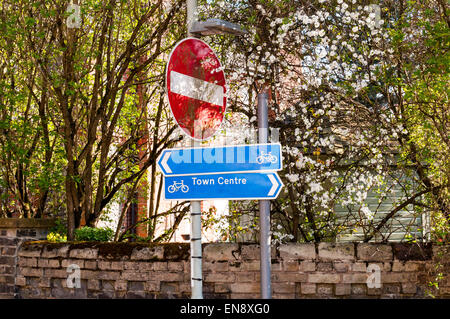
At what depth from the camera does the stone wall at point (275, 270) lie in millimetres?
6250

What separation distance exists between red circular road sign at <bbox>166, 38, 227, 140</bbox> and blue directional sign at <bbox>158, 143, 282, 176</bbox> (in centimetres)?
22

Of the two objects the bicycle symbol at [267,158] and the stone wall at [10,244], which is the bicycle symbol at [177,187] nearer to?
the bicycle symbol at [267,158]

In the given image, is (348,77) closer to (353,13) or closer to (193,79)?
(353,13)

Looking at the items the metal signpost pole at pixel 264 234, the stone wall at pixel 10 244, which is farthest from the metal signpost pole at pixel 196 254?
the stone wall at pixel 10 244

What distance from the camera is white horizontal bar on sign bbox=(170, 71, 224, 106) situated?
4.96 m

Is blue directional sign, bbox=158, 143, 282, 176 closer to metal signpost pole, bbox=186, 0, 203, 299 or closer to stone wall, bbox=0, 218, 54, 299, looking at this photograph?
metal signpost pole, bbox=186, 0, 203, 299

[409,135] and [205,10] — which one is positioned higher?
[205,10]

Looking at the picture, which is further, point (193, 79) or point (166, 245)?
point (166, 245)

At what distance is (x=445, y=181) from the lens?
6.41 metres

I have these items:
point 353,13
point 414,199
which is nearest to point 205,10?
point 353,13

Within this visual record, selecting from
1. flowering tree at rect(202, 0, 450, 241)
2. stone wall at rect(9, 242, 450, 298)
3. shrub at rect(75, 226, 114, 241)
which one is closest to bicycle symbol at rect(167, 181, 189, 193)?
stone wall at rect(9, 242, 450, 298)

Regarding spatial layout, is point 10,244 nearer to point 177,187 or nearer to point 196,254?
point 177,187

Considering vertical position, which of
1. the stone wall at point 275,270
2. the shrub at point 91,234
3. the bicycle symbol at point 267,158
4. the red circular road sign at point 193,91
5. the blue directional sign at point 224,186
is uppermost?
the red circular road sign at point 193,91

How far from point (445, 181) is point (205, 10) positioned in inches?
155
